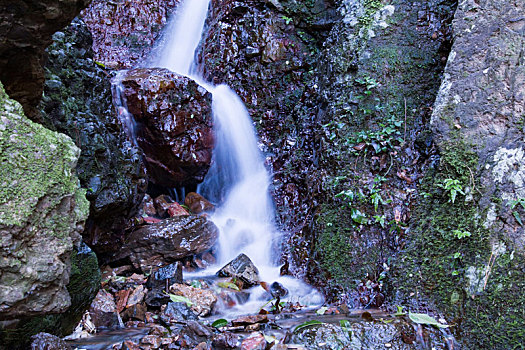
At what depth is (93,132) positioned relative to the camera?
484 cm

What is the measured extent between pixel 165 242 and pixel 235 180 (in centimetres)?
246

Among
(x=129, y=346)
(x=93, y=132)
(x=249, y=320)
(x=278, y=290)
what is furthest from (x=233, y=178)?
(x=129, y=346)

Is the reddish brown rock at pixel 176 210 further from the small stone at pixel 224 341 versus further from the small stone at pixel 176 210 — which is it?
the small stone at pixel 224 341

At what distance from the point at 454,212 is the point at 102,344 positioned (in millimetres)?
3767

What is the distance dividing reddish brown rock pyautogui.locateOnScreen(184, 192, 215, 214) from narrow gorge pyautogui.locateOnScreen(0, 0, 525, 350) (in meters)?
0.04

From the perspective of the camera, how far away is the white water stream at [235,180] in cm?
670

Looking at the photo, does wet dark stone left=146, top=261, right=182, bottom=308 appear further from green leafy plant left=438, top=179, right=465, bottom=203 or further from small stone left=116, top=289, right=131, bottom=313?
green leafy plant left=438, top=179, right=465, bottom=203

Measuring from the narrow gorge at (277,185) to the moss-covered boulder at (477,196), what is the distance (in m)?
0.02

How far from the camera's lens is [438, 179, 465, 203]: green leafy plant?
423 centimetres

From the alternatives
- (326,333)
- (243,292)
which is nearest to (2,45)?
(326,333)

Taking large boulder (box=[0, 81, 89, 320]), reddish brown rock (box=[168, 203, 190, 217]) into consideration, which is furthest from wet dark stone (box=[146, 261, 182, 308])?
large boulder (box=[0, 81, 89, 320])

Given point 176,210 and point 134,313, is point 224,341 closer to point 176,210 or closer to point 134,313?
point 134,313

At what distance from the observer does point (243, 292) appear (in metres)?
5.26

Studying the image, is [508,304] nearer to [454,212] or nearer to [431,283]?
[431,283]
